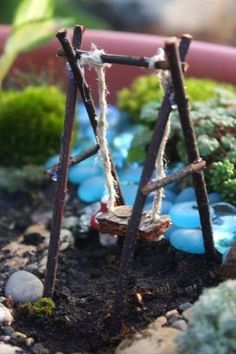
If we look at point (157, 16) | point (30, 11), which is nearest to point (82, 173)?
point (30, 11)

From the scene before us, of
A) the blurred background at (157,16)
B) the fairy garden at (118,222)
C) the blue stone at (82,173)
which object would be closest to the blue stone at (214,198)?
the fairy garden at (118,222)

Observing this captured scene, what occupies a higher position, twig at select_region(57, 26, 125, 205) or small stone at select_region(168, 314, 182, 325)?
twig at select_region(57, 26, 125, 205)

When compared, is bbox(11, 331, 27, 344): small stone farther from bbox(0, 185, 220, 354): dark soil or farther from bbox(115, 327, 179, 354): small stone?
bbox(115, 327, 179, 354): small stone

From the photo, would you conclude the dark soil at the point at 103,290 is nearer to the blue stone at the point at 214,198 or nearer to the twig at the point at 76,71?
the blue stone at the point at 214,198

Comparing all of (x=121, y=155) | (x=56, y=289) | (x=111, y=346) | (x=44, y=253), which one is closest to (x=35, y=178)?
(x=121, y=155)

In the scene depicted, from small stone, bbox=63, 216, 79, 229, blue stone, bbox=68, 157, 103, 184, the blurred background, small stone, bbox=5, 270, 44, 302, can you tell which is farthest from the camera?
the blurred background

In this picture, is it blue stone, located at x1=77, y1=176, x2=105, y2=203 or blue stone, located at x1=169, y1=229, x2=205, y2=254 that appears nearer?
blue stone, located at x1=169, y1=229, x2=205, y2=254

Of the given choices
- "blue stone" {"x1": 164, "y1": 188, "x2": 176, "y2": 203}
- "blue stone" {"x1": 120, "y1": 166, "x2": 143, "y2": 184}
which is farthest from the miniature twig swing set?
"blue stone" {"x1": 120, "y1": 166, "x2": 143, "y2": 184}
